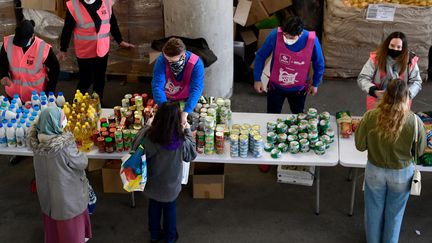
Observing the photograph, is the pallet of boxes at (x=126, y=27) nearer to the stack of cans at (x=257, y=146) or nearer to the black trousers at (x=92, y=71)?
the black trousers at (x=92, y=71)

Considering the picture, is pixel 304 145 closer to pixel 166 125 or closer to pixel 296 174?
pixel 296 174

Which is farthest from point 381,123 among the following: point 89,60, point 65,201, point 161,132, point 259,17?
point 259,17

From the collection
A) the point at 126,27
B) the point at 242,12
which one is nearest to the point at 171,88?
the point at 126,27

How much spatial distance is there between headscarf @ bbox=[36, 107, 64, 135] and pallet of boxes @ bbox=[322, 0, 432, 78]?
4.50 metres

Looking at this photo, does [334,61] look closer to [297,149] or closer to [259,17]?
[259,17]

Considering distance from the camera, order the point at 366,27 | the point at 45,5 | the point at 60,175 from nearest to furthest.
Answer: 1. the point at 60,175
2. the point at 45,5
3. the point at 366,27

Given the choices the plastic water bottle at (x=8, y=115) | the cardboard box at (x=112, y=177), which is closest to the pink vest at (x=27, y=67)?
the plastic water bottle at (x=8, y=115)

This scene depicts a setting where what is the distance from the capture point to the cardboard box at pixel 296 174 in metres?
5.20

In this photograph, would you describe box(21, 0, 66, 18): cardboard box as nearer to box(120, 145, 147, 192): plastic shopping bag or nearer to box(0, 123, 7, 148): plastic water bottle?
box(0, 123, 7, 148): plastic water bottle

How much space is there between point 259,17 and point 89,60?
8.81 feet

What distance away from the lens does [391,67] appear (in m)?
4.59

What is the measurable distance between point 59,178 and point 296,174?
7.72 ft

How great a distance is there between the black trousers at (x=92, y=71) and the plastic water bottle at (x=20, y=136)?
1731 mm

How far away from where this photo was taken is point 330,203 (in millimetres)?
5035
